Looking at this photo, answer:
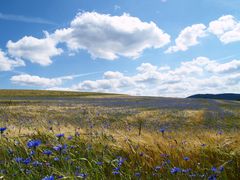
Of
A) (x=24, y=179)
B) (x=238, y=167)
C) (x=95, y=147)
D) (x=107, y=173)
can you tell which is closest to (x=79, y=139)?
(x=95, y=147)

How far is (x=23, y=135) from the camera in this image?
646 cm

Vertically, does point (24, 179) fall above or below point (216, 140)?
below

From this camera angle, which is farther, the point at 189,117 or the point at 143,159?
the point at 189,117

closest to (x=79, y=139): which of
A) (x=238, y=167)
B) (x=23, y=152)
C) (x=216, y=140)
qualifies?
(x=23, y=152)

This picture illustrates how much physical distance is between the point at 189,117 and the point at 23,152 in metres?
18.3

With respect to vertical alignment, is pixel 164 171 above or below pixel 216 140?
below

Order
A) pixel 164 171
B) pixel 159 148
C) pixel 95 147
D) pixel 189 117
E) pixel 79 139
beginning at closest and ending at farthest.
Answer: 1. pixel 164 171
2. pixel 159 148
3. pixel 95 147
4. pixel 79 139
5. pixel 189 117

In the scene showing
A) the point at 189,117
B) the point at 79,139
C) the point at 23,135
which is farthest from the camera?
the point at 189,117

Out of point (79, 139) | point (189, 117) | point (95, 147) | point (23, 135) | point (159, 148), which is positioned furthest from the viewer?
point (189, 117)

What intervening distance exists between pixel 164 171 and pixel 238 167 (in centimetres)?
92

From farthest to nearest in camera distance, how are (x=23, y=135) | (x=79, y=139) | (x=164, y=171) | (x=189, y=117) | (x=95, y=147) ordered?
(x=189, y=117), (x=23, y=135), (x=79, y=139), (x=95, y=147), (x=164, y=171)

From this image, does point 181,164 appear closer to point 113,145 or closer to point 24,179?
point 113,145

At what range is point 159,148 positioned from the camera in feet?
16.4

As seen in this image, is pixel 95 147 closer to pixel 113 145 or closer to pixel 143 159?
pixel 113 145
